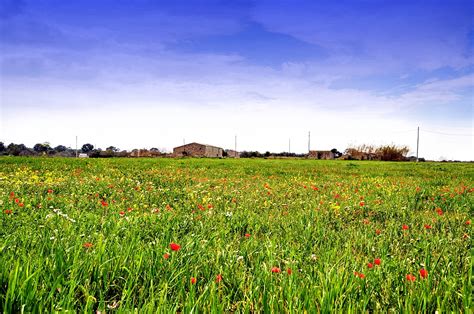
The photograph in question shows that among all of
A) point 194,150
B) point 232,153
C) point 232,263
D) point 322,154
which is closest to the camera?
point 232,263

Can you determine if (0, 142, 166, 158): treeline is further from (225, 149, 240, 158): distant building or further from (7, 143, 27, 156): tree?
(225, 149, 240, 158): distant building

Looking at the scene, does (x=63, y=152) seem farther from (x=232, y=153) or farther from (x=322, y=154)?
(x=322, y=154)

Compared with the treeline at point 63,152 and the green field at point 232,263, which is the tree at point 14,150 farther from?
the green field at point 232,263

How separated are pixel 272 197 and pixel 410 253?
400 centimetres

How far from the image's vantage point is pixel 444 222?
5.03 m

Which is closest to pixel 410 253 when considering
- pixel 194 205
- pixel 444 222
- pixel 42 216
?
pixel 444 222

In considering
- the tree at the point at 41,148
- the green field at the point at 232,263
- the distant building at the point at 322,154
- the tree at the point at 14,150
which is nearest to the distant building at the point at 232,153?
the distant building at the point at 322,154

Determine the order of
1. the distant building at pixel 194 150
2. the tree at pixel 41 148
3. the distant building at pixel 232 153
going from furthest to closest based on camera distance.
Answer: the distant building at pixel 232 153, the distant building at pixel 194 150, the tree at pixel 41 148

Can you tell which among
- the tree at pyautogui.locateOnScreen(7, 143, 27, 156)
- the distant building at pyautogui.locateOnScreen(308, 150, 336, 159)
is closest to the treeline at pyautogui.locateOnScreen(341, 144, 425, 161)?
the distant building at pyautogui.locateOnScreen(308, 150, 336, 159)

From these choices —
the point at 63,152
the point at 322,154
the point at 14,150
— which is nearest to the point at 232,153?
the point at 322,154

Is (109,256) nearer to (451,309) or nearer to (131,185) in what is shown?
(451,309)

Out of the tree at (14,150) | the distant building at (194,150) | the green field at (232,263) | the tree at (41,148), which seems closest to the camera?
the green field at (232,263)

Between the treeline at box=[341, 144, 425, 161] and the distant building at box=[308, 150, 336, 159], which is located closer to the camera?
the treeline at box=[341, 144, 425, 161]

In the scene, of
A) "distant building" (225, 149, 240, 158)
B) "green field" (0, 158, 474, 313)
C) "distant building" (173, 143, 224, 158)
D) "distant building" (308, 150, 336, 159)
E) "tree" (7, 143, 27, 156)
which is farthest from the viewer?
"distant building" (225, 149, 240, 158)
